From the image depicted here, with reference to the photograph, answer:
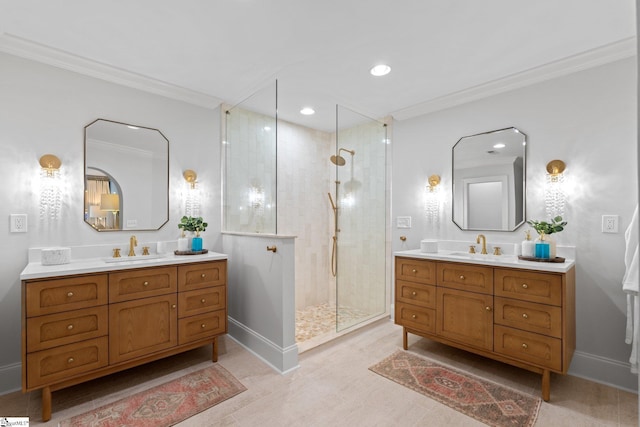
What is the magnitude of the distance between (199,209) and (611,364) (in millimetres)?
3626

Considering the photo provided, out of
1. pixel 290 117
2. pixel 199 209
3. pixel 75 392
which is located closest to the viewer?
pixel 75 392

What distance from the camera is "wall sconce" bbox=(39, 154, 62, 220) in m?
2.19

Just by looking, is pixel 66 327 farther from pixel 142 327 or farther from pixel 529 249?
pixel 529 249

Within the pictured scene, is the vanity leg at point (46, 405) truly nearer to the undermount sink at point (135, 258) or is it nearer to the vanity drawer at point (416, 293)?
the undermount sink at point (135, 258)

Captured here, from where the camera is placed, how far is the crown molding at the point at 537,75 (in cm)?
209

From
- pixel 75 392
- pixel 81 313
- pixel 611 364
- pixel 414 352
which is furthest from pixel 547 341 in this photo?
pixel 75 392

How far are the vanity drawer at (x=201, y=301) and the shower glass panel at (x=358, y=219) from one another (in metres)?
1.16

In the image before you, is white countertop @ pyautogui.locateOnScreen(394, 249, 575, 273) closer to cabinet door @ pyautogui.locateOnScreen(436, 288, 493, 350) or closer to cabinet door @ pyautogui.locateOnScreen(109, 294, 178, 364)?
cabinet door @ pyautogui.locateOnScreen(436, 288, 493, 350)

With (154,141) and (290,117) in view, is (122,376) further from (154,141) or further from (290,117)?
(290,117)

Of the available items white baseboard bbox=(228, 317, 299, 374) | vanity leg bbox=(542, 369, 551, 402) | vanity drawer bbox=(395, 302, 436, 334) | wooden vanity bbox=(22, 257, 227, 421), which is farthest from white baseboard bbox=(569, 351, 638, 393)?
wooden vanity bbox=(22, 257, 227, 421)

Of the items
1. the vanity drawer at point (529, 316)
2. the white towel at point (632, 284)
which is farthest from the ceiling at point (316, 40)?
the vanity drawer at point (529, 316)

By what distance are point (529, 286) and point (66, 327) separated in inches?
119

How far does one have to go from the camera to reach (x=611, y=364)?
7.00 ft

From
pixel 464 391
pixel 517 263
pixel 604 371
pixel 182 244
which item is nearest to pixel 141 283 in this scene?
pixel 182 244
